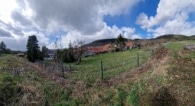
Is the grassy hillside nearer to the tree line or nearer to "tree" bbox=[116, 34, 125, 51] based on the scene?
the tree line

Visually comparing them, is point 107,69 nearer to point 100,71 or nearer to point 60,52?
point 100,71

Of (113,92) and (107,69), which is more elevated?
(113,92)

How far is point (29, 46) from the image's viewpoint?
4797cm

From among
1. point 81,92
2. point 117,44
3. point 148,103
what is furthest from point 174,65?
point 117,44

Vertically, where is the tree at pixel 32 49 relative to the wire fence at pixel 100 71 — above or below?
above

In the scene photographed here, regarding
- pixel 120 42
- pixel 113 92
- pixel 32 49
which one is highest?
pixel 120 42

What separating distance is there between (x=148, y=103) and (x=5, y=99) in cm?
594

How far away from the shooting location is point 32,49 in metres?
47.0

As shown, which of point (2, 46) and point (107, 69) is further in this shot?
point (2, 46)

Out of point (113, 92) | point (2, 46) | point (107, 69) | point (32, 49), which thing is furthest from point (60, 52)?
point (113, 92)

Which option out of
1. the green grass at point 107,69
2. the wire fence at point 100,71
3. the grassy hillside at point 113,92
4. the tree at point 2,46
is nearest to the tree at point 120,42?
the tree at point 2,46

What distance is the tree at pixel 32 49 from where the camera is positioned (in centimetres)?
4619

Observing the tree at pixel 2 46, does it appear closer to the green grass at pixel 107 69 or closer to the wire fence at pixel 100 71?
the green grass at pixel 107 69

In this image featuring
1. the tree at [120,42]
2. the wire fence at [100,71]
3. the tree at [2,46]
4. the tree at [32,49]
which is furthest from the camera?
the tree at [120,42]
